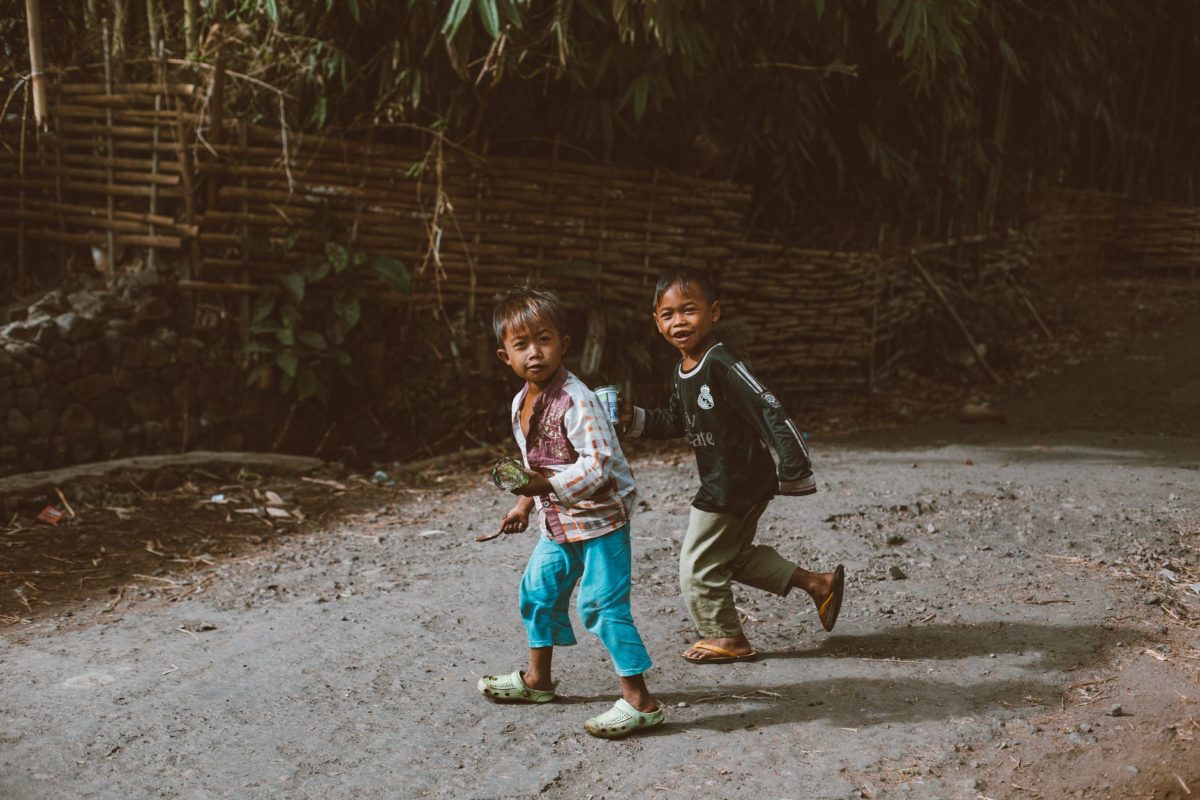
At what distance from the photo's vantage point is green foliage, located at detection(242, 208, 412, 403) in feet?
19.2

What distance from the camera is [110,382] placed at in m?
5.59

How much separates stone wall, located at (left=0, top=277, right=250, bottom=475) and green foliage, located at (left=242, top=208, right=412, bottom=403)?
0.23 metres

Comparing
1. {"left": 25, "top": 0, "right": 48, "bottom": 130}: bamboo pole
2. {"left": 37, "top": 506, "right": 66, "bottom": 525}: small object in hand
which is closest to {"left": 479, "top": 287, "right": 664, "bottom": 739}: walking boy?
{"left": 25, "top": 0, "right": 48, "bottom": 130}: bamboo pole

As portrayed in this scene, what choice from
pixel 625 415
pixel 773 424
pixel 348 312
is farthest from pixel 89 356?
pixel 773 424

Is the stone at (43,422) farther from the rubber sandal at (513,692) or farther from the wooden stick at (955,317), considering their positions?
the wooden stick at (955,317)

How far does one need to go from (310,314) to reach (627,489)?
3.78 m

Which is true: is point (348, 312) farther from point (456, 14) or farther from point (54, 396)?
point (456, 14)

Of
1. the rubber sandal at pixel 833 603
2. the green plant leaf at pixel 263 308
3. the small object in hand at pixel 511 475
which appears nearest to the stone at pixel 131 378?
the green plant leaf at pixel 263 308

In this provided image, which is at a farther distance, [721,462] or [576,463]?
[721,462]

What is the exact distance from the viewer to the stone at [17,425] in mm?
5246

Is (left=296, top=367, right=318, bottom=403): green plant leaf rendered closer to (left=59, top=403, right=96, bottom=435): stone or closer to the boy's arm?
(left=59, top=403, right=96, bottom=435): stone

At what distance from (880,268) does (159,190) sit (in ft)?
17.4

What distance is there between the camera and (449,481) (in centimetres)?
596

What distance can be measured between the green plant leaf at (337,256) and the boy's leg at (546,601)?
141 inches
